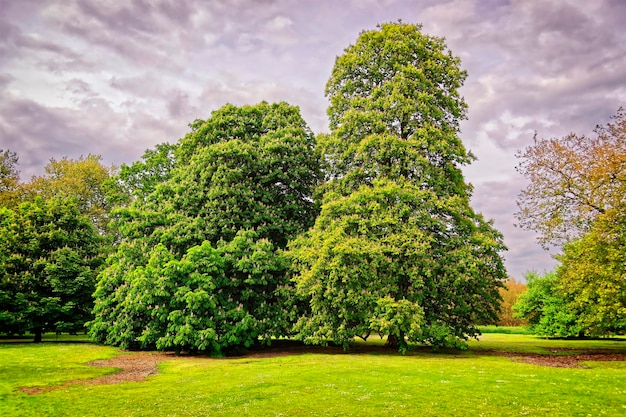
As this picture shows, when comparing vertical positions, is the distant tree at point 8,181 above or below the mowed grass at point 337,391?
above

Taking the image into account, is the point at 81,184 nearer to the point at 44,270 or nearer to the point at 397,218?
the point at 44,270

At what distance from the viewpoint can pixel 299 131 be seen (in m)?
37.6

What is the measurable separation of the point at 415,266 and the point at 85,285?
3276cm

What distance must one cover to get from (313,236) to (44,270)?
27980 millimetres

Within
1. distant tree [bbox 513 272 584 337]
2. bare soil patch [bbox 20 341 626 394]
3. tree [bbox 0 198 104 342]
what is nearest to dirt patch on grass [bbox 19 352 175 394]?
bare soil patch [bbox 20 341 626 394]

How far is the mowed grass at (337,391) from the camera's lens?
12.9 m

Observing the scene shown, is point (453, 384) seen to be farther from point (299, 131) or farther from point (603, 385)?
point (299, 131)

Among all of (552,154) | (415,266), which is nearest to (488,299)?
(415,266)

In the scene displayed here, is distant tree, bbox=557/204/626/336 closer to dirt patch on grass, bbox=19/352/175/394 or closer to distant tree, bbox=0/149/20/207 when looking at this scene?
dirt patch on grass, bbox=19/352/175/394

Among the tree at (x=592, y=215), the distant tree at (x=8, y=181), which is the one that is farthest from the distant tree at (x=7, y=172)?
the tree at (x=592, y=215)

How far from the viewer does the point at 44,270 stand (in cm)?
4228

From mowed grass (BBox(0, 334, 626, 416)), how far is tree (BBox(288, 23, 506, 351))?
5.18 metres

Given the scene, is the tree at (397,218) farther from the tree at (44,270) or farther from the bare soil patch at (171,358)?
the tree at (44,270)

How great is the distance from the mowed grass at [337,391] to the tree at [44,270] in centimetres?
1878
